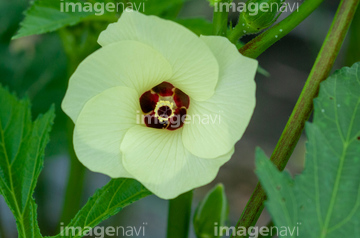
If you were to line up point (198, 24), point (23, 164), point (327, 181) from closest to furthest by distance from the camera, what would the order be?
point (327, 181)
point (23, 164)
point (198, 24)

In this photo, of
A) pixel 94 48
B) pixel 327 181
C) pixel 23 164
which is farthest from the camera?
pixel 94 48

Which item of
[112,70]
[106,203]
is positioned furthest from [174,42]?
[106,203]

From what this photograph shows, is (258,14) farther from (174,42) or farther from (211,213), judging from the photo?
(211,213)

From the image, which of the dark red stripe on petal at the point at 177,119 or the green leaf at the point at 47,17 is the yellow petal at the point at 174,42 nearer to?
the dark red stripe on petal at the point at 177,119

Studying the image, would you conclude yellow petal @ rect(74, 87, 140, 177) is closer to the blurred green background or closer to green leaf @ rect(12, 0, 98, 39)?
green leaf @ rect(12, 0, 98, 39)

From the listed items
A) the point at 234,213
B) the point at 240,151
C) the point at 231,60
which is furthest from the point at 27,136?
the point at 240,151

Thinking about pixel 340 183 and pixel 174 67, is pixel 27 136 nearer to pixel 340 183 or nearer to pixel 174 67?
pixel 174 67

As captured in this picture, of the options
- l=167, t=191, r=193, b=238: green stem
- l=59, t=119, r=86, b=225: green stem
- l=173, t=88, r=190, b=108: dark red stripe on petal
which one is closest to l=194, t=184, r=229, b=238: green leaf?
l=167, t=191, r=193, b=238: green stem
